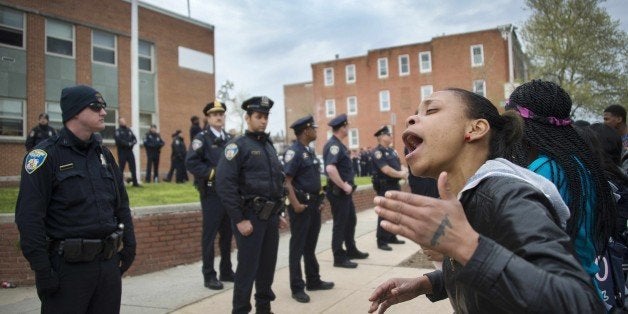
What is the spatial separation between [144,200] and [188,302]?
364cm

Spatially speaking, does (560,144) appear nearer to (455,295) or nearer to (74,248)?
(455,295)

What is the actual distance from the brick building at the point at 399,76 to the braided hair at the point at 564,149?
1406 inches

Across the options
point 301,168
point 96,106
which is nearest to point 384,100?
point 301,168

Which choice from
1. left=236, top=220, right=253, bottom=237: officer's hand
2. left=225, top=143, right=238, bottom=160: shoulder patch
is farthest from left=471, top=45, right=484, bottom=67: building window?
left=236, top=220, right=253, bottom=237: officer's hand

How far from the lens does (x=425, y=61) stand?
42219 mm

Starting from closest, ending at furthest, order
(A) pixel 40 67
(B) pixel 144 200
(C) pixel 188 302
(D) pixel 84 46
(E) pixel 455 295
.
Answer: (E) pixel 455 295, (C) pixel 188 302, (B) pixel 144 200, (A) pixel 40 67, (D) pixel 84 46

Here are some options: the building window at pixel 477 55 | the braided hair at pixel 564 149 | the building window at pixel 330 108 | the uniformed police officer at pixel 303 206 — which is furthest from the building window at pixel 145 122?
the building window at pixel 477 55

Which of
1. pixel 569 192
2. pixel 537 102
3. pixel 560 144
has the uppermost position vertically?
pixel 537 102

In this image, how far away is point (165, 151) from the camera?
68.1 feet

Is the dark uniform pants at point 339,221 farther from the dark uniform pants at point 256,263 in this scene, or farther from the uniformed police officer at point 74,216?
the uniformed police officer at point 74,216

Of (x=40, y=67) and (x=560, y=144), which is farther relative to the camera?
(x=40, y=67)

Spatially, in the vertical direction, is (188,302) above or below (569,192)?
below

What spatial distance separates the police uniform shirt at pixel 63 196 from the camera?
2.74 meters

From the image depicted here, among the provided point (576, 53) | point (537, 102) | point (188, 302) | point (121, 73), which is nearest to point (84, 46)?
point (121, 73)
